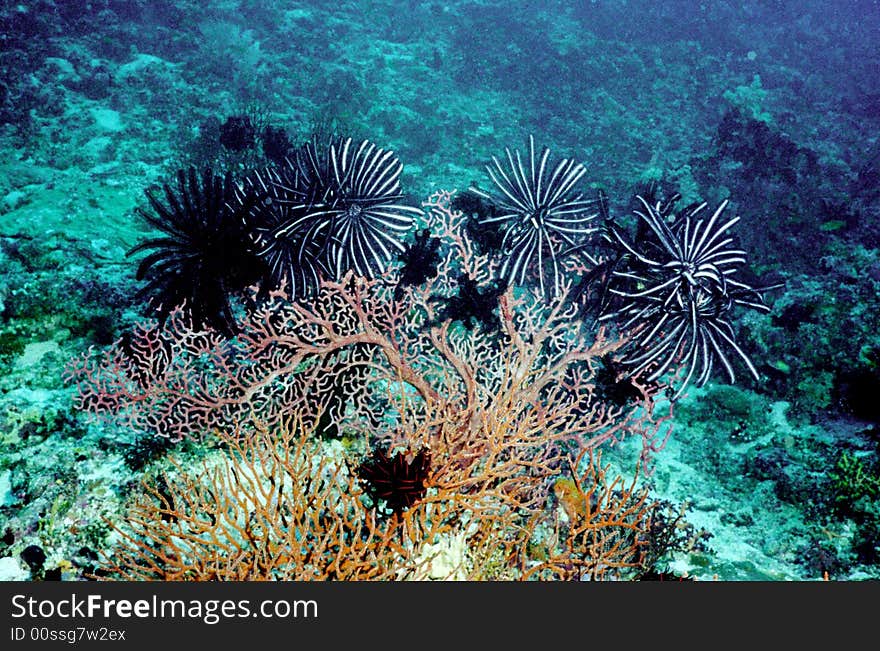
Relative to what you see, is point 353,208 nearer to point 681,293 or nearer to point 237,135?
point 681,293

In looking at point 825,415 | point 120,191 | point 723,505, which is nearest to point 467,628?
point 723,505

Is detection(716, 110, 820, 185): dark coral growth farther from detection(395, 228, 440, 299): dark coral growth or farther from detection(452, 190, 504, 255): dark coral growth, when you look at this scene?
detection(395, 228, 440, 299): dark coral growth

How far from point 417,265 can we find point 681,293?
236 centimetres

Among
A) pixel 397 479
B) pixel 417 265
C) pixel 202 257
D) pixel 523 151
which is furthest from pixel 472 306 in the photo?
pixel 523 151

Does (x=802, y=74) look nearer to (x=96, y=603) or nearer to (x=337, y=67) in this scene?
(x=337, y=67)

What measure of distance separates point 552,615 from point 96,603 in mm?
2377

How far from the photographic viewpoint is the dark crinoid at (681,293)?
3.68 metres

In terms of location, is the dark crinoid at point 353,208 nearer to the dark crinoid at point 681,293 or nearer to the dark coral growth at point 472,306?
the dark coral growth at point 472,306

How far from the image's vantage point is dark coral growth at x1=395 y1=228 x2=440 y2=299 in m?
4.55

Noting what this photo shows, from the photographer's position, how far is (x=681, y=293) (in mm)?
3721

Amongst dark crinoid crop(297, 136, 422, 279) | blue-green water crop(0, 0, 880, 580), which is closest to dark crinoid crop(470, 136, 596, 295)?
dark crinoid crop(297, 136, 422, 279)

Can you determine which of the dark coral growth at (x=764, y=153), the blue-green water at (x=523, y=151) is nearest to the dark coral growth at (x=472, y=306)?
the blue-green water at (x=523, y=151)

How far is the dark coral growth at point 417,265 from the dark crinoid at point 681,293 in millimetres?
1701

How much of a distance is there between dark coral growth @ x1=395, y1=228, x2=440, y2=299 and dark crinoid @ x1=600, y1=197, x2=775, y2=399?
1.70m
